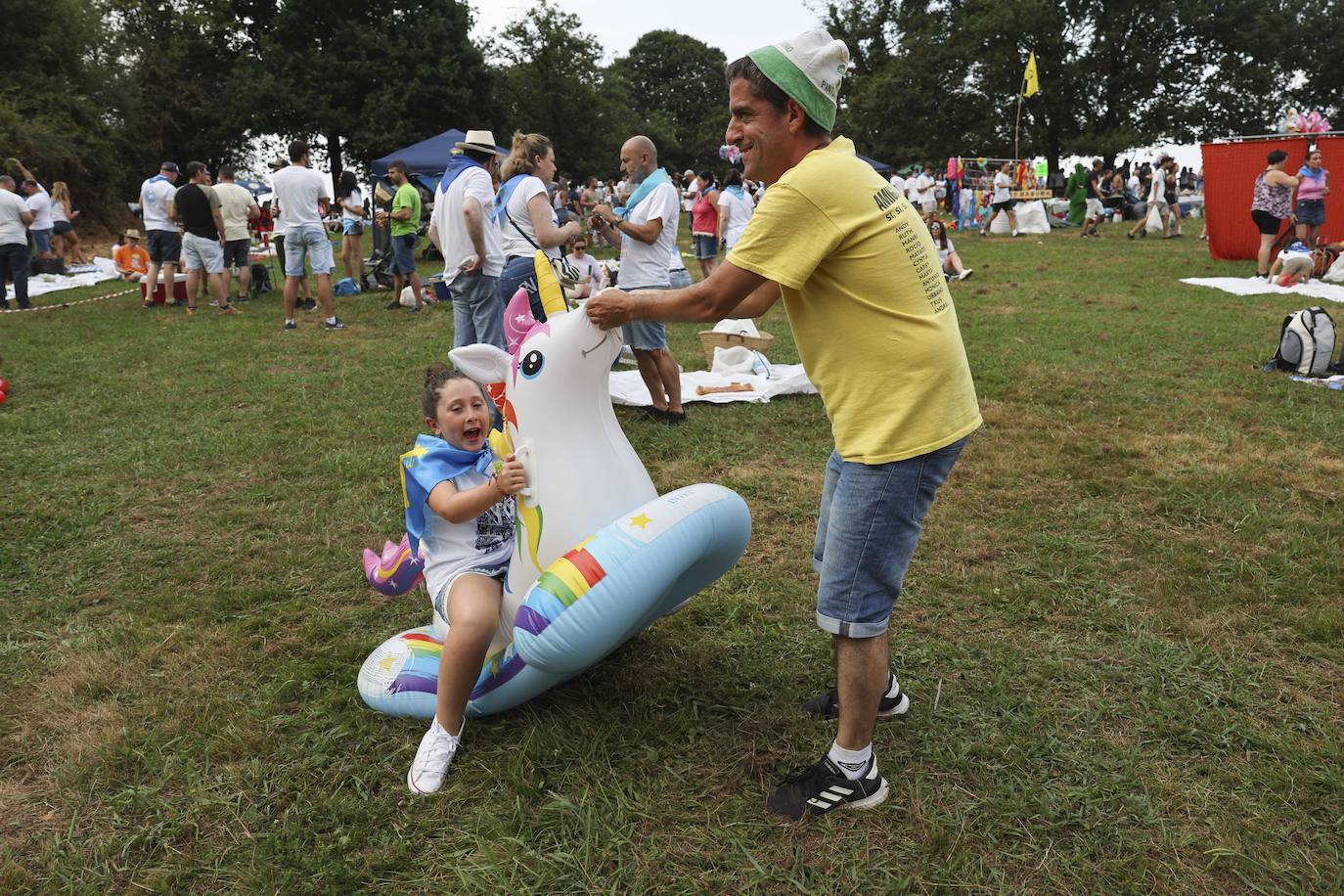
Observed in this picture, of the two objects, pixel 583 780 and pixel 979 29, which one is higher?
pixel 979 29

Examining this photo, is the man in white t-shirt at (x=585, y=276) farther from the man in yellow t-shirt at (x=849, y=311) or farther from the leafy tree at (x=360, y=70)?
the leafy tree at (x=360, y=70)

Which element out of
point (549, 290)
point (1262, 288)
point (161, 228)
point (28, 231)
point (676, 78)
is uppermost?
point (676, 78)

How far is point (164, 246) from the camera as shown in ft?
37.6

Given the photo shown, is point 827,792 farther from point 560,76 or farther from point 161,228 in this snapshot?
point 560,76

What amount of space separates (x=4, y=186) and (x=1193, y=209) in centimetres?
3073

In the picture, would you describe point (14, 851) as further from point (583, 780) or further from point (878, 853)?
point (878, 853)

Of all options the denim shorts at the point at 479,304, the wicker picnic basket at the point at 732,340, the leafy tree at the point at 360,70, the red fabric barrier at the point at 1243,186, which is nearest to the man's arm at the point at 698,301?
the denim shorts at the point at 479,304

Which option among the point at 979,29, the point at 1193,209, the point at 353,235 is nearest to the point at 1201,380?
the point at 353,235

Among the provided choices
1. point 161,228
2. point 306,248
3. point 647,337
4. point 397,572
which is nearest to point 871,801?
point 397,572

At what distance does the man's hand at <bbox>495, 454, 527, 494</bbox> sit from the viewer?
8.60 ft

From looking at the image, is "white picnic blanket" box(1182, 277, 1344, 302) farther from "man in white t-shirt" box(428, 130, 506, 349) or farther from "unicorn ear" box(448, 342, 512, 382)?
"unicorn ear" box(448, 342, 512, 382)

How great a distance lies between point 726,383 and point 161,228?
8.67m

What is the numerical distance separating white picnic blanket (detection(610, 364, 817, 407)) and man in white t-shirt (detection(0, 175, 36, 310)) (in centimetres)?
896

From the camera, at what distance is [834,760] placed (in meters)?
2.46
